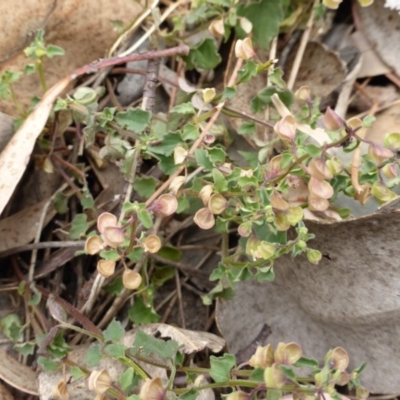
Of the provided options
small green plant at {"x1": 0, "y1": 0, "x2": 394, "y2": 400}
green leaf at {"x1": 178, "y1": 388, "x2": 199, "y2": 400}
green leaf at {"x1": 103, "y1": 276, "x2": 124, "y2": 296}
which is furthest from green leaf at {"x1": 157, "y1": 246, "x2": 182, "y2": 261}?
green leaf at {"x1": 178, "y1": 388, "x2": 199, "y2": 400}

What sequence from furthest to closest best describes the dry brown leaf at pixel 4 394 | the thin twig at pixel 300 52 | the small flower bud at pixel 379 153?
the thin twig at pixel 300 52 → the dry brown leaf at pixel 4 394 → the small flower bud at pixel 379 153

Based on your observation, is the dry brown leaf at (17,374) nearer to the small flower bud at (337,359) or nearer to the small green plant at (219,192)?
the small green plant at (219,192)

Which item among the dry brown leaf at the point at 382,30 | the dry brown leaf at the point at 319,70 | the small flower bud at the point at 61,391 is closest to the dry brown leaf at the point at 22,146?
the small flower bud at the point at 61,391

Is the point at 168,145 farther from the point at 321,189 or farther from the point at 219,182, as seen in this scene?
the point at 321,189

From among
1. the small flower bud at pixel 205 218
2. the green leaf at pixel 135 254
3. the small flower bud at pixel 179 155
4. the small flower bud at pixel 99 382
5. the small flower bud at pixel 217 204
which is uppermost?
the small flower bud at pixel 179 155

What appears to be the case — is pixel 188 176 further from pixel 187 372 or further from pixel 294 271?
pixel 187 372

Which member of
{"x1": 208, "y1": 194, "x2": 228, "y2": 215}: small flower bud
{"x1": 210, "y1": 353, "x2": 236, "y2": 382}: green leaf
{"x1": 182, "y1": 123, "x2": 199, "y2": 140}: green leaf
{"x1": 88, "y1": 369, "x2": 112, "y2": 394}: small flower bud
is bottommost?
{"x1": 210, "y1": 353, "x2": 236, "y2": 382}: green leaf

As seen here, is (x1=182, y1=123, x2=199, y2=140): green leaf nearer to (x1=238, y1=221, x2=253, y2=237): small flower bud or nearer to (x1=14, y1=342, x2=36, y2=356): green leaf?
(x1=238, y1=221, x2=253, y2=237): small flower bud
